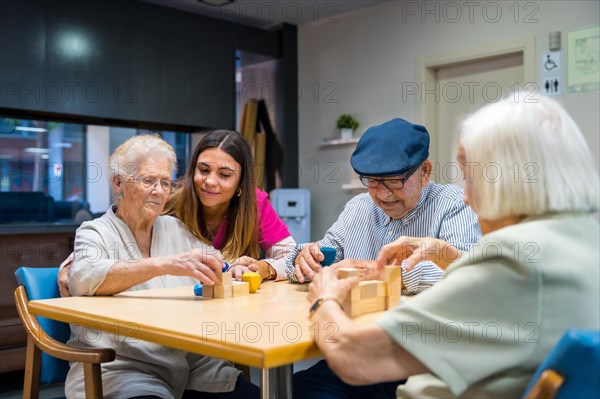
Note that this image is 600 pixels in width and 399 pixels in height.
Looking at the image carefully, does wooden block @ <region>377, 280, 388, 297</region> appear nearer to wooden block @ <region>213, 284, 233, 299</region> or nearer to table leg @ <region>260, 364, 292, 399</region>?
table leg @ <region>260, 364, 292, 399</region>

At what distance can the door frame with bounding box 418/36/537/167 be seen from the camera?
4.67 metres

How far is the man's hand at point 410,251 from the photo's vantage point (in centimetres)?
178

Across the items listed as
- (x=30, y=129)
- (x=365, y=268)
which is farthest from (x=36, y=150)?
(x=365, y=268)

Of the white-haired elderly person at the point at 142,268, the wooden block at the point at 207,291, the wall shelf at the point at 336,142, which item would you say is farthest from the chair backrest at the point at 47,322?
the wall shelf at the point at 336,142

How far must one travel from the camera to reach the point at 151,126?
17.9ft

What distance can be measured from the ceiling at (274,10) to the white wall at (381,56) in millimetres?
121

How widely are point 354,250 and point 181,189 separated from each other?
0.77 m

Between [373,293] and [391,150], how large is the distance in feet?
2.33

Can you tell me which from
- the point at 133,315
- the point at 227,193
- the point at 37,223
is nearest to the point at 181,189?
the point at 227,193

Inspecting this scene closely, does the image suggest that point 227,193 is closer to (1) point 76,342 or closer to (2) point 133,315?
(1) point 76,342

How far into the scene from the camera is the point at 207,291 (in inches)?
74.4

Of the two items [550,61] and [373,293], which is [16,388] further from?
[550,61]

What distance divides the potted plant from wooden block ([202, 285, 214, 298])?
4.05 meters

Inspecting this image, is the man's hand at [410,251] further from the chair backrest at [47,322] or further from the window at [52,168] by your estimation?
the window at [52,168]
